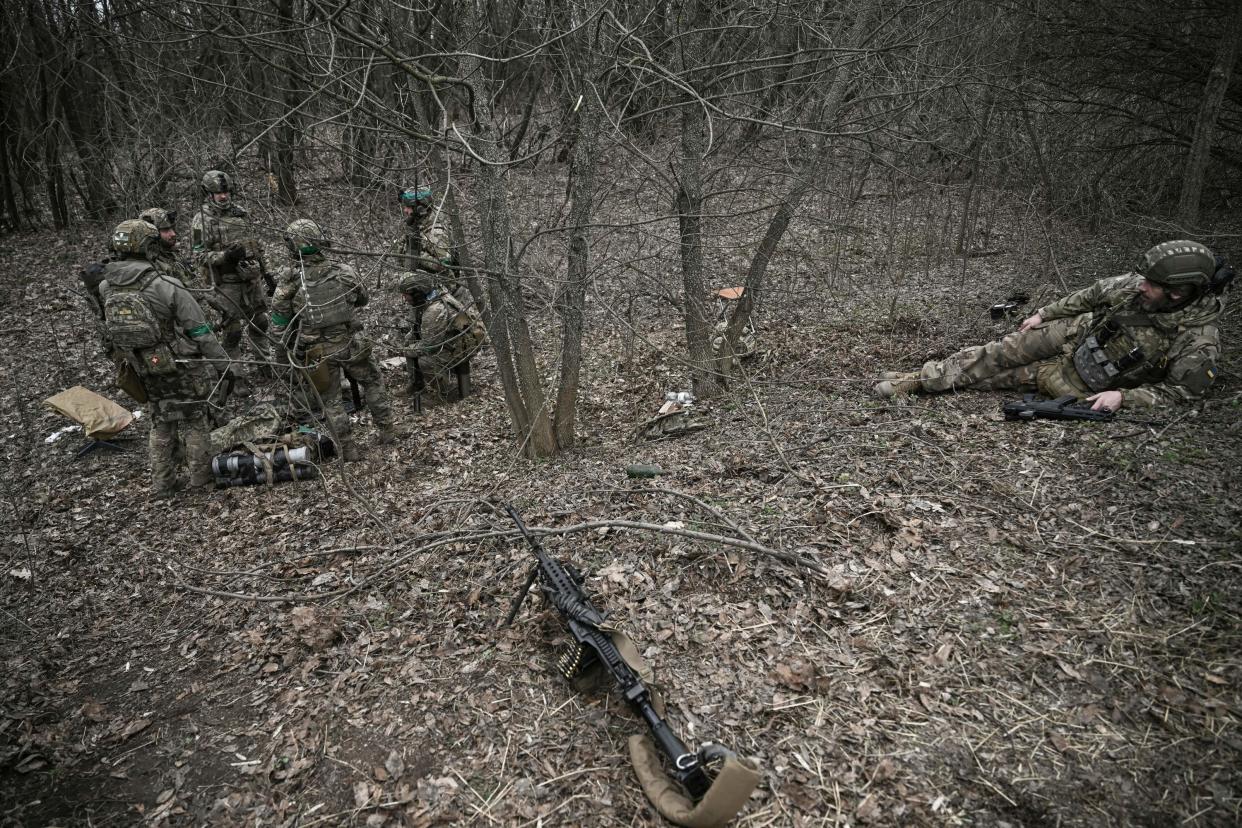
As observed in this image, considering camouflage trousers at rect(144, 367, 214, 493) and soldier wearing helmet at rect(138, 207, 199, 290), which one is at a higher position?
soldier wearing helmet at rect(138, 207, 199, 290)

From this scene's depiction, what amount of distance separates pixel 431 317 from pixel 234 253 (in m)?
2.50

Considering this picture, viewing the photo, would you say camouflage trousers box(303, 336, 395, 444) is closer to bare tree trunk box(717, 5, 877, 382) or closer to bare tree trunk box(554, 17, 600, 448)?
bare tree trunk box(554, 17, 600, 448)

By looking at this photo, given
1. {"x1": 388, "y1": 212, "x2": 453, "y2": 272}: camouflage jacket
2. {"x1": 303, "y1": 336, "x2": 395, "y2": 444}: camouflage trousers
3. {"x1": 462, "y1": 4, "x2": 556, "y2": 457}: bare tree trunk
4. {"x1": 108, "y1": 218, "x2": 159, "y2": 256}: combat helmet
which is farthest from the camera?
{"x1": 388, "y1": 212, "x2": 453, "y2": 272}: camouflage jacket

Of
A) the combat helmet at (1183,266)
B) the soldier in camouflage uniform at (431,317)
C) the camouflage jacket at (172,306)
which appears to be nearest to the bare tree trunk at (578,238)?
the soldier in camouflage uniform at (431,317)

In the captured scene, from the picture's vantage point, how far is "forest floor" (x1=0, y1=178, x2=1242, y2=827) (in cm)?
260

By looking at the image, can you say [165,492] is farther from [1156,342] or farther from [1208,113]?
[1208,113]

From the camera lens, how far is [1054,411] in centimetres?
459

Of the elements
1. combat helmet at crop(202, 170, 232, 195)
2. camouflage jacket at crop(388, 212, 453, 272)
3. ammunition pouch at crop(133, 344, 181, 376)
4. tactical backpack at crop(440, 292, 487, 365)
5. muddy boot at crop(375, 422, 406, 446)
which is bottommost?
muddy boot at crop(375, 422, 406, 446)

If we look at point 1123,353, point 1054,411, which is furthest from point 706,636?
point 1123,353

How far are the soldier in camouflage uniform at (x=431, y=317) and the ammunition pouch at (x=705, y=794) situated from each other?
4858 millimetres

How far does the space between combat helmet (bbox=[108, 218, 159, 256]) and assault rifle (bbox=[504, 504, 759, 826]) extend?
4.56 m

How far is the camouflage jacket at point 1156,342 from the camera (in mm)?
4520

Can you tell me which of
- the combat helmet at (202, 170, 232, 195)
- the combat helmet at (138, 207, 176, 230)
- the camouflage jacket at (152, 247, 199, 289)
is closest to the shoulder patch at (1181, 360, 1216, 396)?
the camouflage jacket at (152, 247, 199, 289)

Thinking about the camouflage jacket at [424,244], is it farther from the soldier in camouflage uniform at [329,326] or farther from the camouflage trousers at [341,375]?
the camouflage trousers at [341,375]
